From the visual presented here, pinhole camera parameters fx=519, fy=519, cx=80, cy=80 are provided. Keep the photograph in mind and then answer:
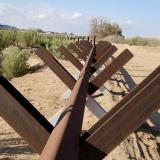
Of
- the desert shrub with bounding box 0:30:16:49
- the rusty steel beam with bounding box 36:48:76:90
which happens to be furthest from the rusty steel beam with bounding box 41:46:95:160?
the desert shrub with bounding box 0:30:16:49

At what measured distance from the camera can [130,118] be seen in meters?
3.06

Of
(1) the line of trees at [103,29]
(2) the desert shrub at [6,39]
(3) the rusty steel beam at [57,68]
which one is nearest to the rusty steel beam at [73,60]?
(3) the rusty steel beam at [57,68]

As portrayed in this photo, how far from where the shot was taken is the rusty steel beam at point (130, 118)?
9.94 ft

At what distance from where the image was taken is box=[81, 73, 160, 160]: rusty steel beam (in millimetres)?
3029

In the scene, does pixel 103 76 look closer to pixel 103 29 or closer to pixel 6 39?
pixel 6 39

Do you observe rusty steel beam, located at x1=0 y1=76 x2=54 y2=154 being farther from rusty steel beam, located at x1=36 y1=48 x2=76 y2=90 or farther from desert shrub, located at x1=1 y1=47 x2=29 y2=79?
desert shrub, located at x1=1 y1=47 x2=29 y2=79

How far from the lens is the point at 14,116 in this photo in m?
3.22

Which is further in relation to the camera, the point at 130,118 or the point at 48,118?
the point at 48,118

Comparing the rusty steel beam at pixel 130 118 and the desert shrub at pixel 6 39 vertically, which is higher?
the desert shrub at pixel 6 39

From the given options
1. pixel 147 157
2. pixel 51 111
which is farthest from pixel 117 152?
pixel 51 111

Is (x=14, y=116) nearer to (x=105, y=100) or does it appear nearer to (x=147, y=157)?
(x=147, y=157)

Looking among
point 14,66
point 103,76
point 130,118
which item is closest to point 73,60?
point 103,76

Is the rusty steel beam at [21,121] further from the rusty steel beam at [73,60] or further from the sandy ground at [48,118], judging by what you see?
the rusty steel beam at [73,60]

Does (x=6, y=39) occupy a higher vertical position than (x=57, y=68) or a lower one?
higher
